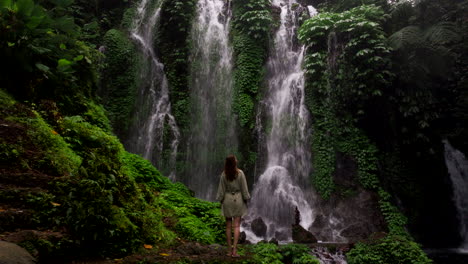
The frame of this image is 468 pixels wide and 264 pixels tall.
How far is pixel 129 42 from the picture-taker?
18469 mm

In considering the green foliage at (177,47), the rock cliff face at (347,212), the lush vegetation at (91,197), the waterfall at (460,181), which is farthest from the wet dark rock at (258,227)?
the waterfall at (460,181)

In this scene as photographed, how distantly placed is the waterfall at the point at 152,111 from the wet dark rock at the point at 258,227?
5.21 metres

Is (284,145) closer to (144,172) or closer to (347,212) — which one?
(347,212)

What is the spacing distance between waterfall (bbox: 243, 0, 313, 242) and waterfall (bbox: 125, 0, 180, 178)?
4649 mm

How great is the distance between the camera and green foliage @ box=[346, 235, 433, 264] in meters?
7.18

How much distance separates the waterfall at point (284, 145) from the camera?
12.8 m

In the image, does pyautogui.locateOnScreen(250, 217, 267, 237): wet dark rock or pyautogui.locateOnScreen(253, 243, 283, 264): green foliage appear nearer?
pyautogui.locateOnScreen(253, 243, 283, 264): green foliage

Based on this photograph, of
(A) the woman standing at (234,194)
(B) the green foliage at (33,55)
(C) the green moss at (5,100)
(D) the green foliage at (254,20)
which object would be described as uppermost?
(D) the green foliage at (254,20)

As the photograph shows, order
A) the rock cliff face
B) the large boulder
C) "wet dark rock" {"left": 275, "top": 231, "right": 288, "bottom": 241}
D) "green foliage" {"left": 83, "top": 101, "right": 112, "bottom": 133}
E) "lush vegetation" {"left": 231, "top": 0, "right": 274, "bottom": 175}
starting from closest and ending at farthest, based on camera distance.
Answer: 1. the large boulder
2. "green foliage" {"left": 83, "top": 101, "right": 112, "bottom": 133}
3. "wet dark rock" {"left": 275, "top": 231, "right": 288, "bottom": 241}
4. the rock cliff face
5. "lush vegetation" {"left": 231, "top": 0, "right": 274, "bottom": 175}

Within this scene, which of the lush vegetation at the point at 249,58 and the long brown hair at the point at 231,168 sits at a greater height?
the lush vegetation at the point at 249,58

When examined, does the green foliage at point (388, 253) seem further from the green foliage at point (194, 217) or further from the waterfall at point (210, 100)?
the waterfall at point (210, 100)

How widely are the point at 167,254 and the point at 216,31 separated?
15799mm

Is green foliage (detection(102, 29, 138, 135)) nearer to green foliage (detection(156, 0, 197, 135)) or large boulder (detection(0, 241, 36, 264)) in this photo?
green foliage (detection(156, 0, 197, 135))

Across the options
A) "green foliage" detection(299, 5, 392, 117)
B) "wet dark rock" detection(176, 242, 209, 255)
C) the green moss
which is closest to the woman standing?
"wet dark rock" detection(176, 242, 209, 255)
